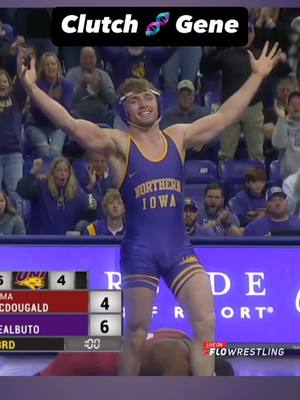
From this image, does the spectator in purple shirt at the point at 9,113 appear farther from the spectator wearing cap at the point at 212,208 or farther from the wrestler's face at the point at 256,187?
the wrestler's face at the point at 256,187

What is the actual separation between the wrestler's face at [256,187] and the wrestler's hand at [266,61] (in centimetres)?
46

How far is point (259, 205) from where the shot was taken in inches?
365

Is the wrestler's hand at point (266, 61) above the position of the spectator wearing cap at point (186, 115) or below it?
above

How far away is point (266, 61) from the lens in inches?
366

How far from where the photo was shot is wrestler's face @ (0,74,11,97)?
930cm

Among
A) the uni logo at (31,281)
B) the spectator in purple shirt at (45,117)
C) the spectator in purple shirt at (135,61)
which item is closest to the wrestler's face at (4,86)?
the spectator in purple shirt at (45,117)

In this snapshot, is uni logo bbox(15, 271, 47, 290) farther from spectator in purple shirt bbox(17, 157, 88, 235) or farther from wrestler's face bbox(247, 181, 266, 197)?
wrestler's face bbox(247, 181, 266, 197)

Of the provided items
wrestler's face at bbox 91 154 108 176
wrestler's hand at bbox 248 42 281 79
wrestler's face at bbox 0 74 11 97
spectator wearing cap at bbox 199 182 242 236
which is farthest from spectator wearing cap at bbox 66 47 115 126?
wrestler's hand at bbox 248 42 281 79

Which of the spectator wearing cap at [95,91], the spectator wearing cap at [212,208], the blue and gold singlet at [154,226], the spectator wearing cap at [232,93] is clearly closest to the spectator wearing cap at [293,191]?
the spectator wearing cap at [232,93]

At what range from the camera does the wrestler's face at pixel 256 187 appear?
9266mm

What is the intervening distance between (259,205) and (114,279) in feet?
2.32

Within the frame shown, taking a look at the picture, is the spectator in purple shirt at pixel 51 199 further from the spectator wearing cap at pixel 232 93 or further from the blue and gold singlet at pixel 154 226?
the spectator wearing cap at pixel 232 93

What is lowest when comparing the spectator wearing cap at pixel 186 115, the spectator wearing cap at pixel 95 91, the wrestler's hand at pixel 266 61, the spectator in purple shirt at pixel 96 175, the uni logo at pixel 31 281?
the uni logo at pixel 31 281

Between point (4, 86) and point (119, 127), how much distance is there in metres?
0.53
